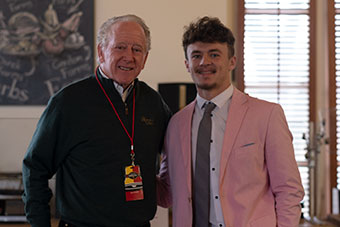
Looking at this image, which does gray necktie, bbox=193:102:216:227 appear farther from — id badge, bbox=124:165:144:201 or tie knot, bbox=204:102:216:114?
id badge, bbox=124:165:144:201

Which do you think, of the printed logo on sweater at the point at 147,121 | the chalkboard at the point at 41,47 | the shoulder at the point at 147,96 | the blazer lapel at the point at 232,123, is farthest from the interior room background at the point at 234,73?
the blazer lapel at the point at 232,123

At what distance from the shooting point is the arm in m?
1.69

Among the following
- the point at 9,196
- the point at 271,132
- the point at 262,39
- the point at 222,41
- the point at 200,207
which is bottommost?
the point at 9,196

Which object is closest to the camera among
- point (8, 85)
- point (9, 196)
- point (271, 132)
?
point (271, 132)

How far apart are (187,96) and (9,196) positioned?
179 cm

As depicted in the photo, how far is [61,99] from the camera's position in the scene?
172cm

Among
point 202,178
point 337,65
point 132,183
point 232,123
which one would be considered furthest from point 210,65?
point 337,65

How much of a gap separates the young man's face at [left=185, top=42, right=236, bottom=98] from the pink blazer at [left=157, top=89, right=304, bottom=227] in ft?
0.40

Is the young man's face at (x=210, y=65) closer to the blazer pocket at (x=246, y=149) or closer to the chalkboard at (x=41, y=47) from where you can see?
the blazer pocket at (x=246, y=149)

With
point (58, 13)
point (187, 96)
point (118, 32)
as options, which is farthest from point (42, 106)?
point (118, 32)

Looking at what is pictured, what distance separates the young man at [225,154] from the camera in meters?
1.66

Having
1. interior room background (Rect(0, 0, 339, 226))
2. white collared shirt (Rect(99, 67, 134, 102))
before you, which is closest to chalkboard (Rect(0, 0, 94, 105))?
interior room background (Rect(0, 0, 339, 226))

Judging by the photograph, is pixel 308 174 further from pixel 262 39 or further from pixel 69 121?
pixel 69 121

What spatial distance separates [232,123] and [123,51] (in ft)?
1.84
